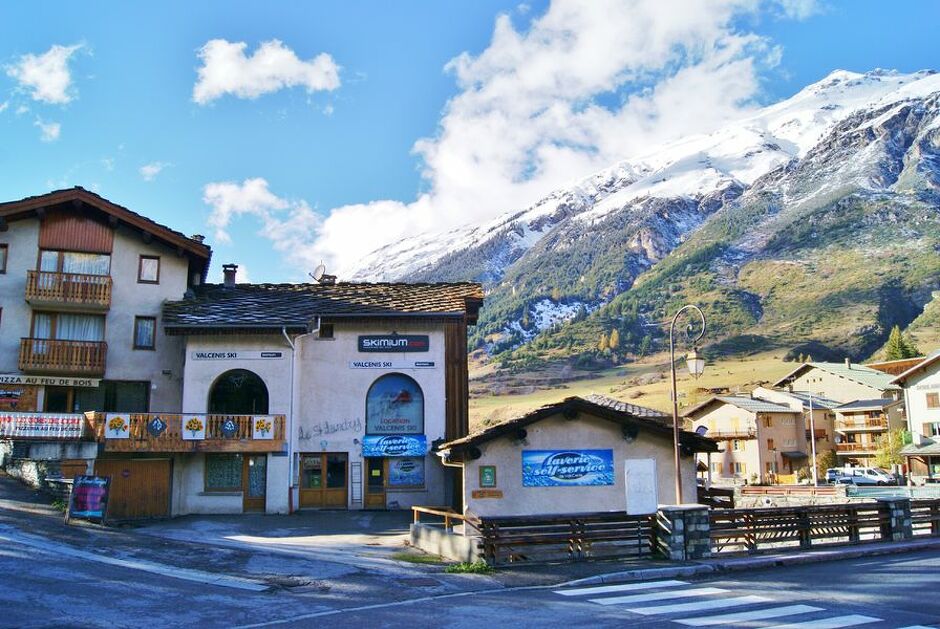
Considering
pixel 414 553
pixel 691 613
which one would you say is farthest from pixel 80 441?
pixel 691 613

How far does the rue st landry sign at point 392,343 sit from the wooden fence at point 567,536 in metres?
14.0

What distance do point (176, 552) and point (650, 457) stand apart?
1311 centimetres

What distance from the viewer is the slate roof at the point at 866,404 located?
84.8m

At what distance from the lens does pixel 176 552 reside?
60.5 ft

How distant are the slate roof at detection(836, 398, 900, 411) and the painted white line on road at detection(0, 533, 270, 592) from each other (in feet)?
274

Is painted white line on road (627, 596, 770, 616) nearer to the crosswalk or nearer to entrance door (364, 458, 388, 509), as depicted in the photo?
the crosswalk

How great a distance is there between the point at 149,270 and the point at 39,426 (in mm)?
8745

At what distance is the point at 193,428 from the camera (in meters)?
29.0

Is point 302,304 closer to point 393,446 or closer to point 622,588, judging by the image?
point 393,446

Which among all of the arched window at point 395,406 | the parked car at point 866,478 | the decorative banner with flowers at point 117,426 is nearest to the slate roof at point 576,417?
the arched window at point 395,406

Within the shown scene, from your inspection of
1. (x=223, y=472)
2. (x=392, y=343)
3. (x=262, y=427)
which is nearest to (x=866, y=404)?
(x=392, y=343)

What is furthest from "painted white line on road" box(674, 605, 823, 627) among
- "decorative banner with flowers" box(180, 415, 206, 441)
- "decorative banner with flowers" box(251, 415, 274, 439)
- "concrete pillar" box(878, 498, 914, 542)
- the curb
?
"decorative banner with flowers" box(180, 415, 206, 441)

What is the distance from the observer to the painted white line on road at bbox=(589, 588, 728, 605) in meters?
14.2

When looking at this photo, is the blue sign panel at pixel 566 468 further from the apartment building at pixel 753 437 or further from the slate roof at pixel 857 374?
the slate roof at pixel 857 374
